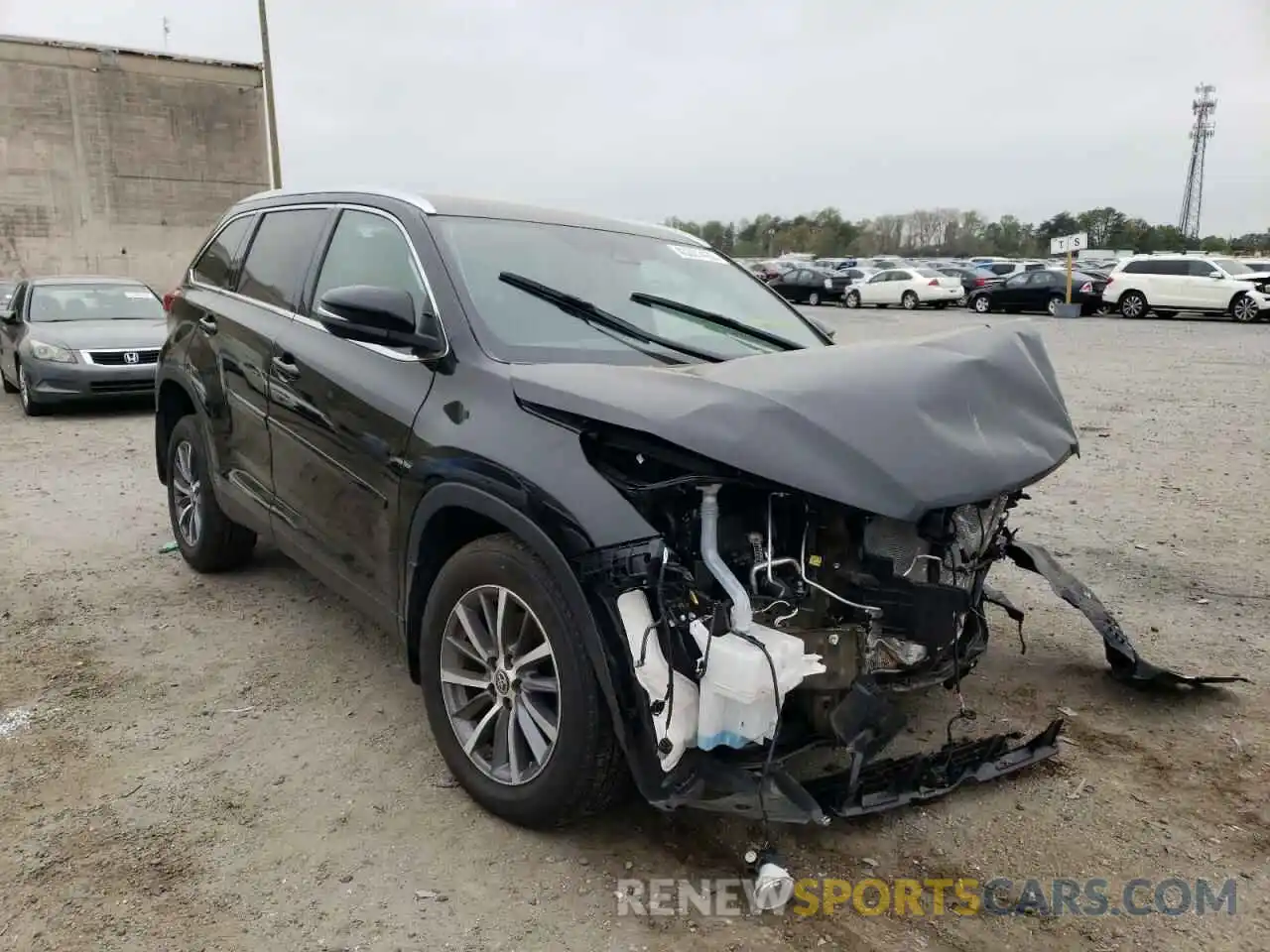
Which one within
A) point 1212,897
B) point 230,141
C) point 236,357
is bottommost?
point 1212,897

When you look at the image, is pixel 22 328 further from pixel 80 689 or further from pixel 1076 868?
pixel 1076 868

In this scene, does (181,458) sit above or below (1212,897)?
above

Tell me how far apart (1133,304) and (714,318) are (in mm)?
26419

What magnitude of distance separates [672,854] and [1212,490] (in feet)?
19.3

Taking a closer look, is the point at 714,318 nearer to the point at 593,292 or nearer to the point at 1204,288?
the point at 593,292

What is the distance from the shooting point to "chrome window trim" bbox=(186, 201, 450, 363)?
3.30 metres

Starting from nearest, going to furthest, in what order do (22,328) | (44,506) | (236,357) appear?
(236,357), (44,506), (22,328)

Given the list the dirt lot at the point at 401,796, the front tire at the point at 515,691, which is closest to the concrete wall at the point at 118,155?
the dirt lot at the point at 401,796

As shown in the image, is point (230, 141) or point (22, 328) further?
point (230, 141)

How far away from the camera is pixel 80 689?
3928mm

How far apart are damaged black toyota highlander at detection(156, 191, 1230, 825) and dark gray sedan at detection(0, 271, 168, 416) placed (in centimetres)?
778

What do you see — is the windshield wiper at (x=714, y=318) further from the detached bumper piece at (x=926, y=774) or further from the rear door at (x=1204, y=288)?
the rear door at (x=1204, y=288)

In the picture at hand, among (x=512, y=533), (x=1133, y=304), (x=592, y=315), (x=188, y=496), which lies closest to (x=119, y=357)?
(x=188, y=496)

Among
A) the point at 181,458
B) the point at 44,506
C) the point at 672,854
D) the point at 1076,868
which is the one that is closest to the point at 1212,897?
the point at 1076,868
